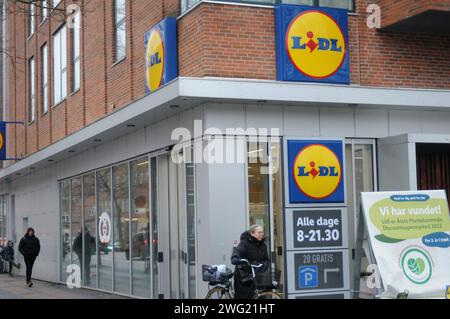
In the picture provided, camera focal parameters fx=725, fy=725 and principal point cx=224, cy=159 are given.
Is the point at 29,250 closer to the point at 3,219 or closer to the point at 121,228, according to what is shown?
the point at 121,228

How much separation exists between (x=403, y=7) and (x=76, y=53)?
1042 centimetres

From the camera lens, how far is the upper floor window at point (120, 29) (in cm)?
1652

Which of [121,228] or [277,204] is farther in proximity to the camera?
[121,228]

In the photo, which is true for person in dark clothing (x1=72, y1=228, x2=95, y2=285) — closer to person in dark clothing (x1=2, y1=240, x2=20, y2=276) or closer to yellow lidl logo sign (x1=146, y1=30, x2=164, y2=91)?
yellow lidl logo sign (x1=146, y1=30, x2=164, y2=91)

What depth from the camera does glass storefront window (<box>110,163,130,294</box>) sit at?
16.5 metres

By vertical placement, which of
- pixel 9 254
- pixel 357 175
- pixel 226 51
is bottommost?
pixel 9 254

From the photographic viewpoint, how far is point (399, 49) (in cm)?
1362

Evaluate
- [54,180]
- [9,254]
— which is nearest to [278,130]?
[54,180]

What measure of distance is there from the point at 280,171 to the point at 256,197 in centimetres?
65

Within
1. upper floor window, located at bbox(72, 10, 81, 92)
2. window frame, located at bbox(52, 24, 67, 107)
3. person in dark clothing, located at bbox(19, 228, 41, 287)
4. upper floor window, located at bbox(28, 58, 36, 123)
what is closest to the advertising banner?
upper floor window, located at bbox(72, 10, 81, 92)

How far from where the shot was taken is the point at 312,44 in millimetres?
12711

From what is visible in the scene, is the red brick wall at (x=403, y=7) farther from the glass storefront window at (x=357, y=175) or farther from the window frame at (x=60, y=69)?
the window frame at (x=60, y=69)

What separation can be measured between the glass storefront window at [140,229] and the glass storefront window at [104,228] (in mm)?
1533
